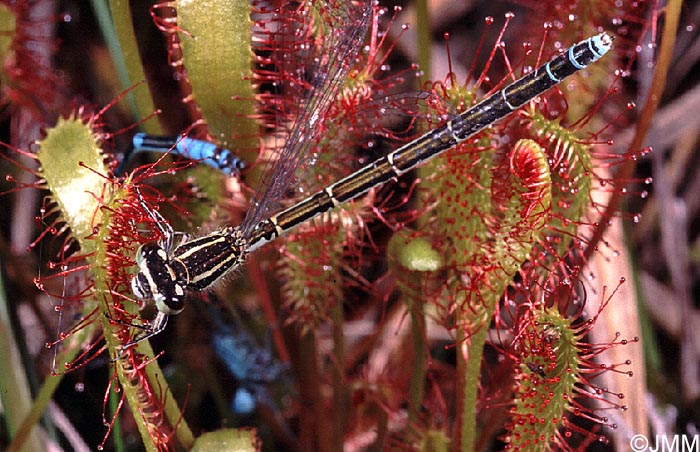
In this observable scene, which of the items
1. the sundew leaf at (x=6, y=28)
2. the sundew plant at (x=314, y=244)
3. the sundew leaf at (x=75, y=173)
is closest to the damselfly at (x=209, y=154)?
the sundew plant at (x=314, y=244)

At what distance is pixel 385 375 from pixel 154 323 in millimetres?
859

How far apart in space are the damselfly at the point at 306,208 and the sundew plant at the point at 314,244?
2cm

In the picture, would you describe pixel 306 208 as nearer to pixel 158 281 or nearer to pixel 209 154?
pixel 209 154

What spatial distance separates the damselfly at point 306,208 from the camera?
1.25 m

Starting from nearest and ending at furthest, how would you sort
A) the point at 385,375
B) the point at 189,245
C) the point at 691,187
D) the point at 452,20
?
the point at 189,245, the point at 385,375, the point at 691,187, the point at 452,20

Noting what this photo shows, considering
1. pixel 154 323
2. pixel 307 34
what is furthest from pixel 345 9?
pixel 154 323

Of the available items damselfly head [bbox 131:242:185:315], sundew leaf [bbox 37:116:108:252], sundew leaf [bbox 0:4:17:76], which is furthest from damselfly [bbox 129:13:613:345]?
sundew leaf [bbox 0:4:17:76]

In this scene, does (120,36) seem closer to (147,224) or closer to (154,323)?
(147,224)

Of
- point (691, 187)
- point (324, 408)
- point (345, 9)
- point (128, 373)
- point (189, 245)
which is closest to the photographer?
point (128, 373)

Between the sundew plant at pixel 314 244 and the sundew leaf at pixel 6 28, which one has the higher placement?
the sundew leaf at pixel 6 28

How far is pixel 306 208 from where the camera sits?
144 centimetres

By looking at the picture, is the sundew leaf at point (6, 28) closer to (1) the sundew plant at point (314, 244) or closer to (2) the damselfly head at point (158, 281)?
(1) the sundew plant at point (314, 244)

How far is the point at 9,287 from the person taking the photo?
5.30 ft

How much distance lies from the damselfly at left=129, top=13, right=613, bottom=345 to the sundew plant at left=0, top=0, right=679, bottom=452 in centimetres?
2
